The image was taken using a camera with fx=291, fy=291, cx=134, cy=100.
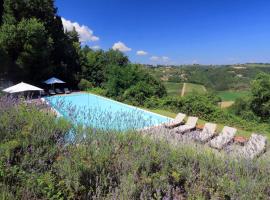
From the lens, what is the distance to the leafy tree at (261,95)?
86.7 feet

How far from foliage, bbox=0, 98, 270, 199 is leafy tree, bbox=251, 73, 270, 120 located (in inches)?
986

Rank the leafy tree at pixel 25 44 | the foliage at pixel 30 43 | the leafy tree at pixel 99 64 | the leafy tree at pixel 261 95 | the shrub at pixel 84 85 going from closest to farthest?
the leafy tree at pixel 25 44, the foliage at pixel 30 43, the shrub at pixel 84 85, the leafy tree at pixel 261 95, the leafy tree at pixel 99 64

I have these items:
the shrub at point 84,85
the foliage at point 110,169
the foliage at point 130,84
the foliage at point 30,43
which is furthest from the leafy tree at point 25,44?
the foliage at point 110,169

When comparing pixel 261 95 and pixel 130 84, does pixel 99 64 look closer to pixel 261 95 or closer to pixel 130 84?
pixel 130 84

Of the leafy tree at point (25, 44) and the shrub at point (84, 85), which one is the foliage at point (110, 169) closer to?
the leafy tree at point (25, 44)

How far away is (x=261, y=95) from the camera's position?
1059 inches

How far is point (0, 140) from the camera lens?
369 cm

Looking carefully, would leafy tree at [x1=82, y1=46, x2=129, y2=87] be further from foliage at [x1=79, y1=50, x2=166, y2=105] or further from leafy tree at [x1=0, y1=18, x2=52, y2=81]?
leafy tree at [x1=0, y1=18, x2=52, y2=81]

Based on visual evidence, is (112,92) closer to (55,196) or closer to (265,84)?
(265,84)

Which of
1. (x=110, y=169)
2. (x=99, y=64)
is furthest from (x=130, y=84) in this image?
(x=110, y=169)

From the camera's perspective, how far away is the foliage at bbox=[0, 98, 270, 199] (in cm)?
285

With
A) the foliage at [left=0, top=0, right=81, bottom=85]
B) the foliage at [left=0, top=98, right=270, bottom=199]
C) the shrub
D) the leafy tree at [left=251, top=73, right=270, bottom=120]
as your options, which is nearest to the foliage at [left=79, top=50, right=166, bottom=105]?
the shrub

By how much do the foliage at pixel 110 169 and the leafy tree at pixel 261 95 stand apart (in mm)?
25032

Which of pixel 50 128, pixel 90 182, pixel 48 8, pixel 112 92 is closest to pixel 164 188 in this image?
pixel 90 182
